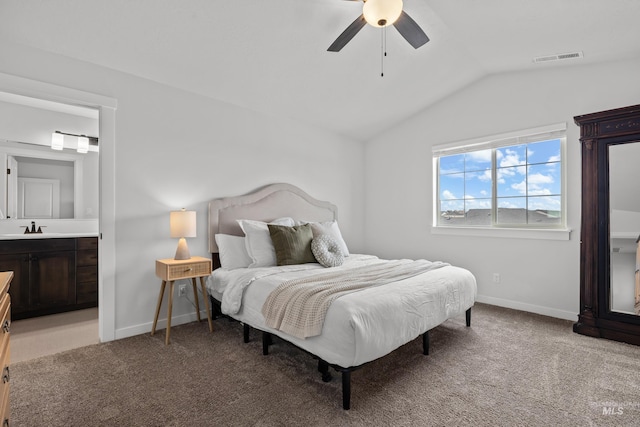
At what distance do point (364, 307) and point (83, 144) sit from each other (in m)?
4.22

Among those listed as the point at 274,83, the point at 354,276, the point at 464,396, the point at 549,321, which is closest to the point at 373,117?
the point at 274,83

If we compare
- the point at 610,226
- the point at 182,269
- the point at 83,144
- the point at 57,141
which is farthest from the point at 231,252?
the point at 610,226

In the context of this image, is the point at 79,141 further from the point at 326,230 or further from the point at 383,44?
the point at 383,44

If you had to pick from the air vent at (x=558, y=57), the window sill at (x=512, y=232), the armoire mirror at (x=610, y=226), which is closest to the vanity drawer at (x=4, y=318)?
the armoire mirror at (x=610, y=226)

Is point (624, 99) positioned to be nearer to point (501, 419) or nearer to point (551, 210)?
point (551, 210)

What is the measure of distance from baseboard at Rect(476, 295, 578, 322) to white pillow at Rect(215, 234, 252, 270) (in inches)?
120

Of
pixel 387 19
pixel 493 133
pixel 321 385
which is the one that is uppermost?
pixel 387 19

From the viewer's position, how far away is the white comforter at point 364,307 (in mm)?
1889

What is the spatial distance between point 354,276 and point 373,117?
2.85 metres

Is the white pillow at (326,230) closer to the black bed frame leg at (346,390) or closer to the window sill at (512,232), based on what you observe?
the window sill at (512,232)

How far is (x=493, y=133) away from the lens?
4.07 m

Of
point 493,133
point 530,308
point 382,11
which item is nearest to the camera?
point 382,11

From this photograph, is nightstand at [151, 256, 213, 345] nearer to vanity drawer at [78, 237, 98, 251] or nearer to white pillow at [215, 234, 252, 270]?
white pillow at [215, 234, 252, 270]

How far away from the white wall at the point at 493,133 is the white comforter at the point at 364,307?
1255mm
